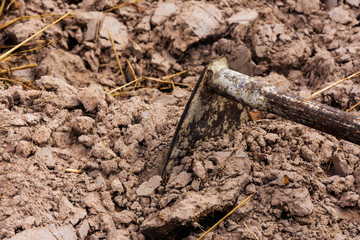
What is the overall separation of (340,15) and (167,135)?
210 centimetres

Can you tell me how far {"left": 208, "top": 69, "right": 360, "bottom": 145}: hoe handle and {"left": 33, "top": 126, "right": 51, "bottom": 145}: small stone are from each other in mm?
1101

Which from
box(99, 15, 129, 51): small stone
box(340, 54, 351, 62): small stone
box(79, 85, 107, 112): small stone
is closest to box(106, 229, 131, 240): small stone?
box(79, 85, 107, 112): small stone

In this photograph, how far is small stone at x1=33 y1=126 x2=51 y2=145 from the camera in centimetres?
218

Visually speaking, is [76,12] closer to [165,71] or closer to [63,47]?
[63,47]

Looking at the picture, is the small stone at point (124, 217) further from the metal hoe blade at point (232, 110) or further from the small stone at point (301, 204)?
the small stone at point (301, 204)

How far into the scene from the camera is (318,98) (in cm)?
269

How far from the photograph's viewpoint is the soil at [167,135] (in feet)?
6.20

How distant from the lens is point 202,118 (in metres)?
2.23

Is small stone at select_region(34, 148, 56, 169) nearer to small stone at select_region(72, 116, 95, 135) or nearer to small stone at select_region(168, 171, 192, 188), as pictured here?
small stone at select_region(72, 116, 95, 135)

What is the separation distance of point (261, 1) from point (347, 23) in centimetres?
83

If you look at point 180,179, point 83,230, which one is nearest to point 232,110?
point 180,179

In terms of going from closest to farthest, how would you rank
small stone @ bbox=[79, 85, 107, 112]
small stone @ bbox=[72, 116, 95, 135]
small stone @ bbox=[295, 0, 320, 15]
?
1. small stone @ bbox=[72, 116, 95, 135]
2. small stone @ bbox=[79, 85, 107, 112]
3. small stone @ bbox=[295, 0, 320, 15]

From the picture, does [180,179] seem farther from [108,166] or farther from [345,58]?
[345,58]

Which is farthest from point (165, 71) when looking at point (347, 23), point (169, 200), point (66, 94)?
point (347, 23)
